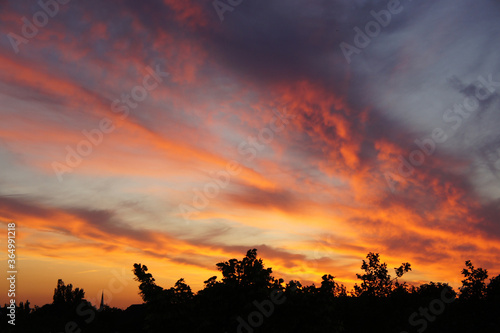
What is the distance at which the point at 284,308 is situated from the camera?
19625 mm

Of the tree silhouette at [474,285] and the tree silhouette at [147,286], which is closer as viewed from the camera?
the tree silhouette at [147,286]

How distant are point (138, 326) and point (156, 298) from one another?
1197 inches

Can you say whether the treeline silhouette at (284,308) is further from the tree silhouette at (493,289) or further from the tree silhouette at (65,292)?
the tree silhouette at (65,292)

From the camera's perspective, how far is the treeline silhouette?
63.5 feet

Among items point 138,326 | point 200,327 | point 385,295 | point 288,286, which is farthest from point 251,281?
point 385,295

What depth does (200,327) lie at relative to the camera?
63.1ft

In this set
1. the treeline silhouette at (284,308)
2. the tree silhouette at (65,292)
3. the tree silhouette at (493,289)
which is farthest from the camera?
the tree silhouette at (65,292)

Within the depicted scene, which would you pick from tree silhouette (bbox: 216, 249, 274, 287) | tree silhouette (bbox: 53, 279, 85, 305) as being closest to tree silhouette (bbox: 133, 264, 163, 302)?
tree silhouette (bbox: 216, 249, 274, 287)

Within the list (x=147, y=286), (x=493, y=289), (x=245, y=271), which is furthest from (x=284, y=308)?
(x=493, y=289)

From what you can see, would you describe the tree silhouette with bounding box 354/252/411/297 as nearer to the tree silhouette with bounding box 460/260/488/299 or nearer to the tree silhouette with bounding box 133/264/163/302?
the tree silhouette with bounding box 460/260/488/299

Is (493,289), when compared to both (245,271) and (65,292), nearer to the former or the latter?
(245,271)

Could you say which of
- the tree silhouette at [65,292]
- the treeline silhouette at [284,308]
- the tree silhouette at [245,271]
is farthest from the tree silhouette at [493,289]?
the tree silhouette at [65,292]

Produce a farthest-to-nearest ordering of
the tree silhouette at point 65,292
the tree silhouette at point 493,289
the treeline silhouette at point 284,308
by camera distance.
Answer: the tree silhouette at point 65,292 → the tree silhouette at point 493,289 → the treeline silhouette at point 284,308

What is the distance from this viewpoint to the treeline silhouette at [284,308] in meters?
19.3
